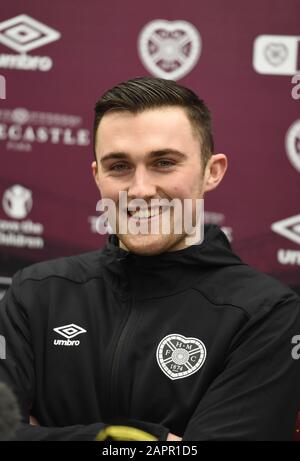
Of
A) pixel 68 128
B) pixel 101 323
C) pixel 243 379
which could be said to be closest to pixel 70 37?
pixel 68 128

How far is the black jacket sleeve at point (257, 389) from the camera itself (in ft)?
4.12

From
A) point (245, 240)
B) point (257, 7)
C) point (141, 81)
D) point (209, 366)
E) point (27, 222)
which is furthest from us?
point (27, 222)

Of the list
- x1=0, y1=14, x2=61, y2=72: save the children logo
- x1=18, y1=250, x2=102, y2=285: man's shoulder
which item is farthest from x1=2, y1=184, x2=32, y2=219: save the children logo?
x1=18, y1=250, x2=102, y2=285: man's shoulder

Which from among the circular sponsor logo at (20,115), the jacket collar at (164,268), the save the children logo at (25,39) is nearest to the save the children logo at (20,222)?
the circular sponsor logo at (20,115)

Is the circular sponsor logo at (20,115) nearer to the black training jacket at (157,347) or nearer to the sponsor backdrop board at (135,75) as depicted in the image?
the sponsor backdrop board at (135,75)

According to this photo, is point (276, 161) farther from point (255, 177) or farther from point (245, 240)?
point (245, 240)

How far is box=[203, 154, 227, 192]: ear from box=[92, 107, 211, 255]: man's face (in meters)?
0.07

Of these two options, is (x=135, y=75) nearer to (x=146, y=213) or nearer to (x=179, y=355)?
(x=146, y=213)

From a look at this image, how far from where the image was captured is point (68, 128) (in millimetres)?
2840

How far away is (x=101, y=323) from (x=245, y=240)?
142 cm

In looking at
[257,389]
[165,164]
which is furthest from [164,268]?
[257,389]

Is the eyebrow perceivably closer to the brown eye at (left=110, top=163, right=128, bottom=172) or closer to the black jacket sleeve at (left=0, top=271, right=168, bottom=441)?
the brown eye at (left=110, top=163, right=128, bottom=172)

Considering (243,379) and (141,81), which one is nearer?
(243,379)

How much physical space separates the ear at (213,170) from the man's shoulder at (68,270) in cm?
31
